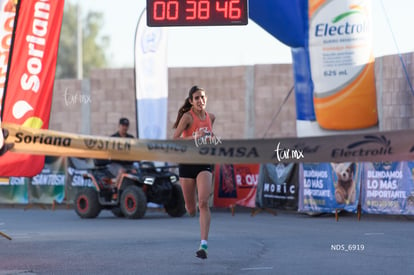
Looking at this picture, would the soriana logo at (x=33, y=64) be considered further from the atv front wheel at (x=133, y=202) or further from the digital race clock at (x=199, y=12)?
the atv front wheel at (x=133, y=202)

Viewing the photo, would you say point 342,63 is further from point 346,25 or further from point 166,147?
point 166,147

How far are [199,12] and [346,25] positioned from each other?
331 inches

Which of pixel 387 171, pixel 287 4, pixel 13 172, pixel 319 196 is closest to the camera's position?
pixel 13 172

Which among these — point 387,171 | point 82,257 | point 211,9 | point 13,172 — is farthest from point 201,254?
point 387,171

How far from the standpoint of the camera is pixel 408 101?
23.9 m

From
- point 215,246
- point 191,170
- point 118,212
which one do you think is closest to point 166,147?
point 215,246

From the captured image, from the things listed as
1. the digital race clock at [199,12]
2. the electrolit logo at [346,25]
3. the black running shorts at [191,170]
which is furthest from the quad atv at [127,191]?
the black running shorts at [191,170]

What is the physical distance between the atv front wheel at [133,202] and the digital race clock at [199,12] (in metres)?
7.19

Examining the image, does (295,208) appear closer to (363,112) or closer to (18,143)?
(363,112)

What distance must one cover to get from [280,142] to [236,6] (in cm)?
306

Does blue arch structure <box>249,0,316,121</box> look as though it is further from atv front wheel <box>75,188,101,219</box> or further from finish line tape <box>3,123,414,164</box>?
finish line tape <box>3,123,414,164</box>

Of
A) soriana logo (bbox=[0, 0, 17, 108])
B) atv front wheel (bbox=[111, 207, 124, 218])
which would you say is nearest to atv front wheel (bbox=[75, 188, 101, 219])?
atv front wheel (bbox=[111, 207, 124, 218])

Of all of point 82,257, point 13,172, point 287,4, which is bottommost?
point 82,257

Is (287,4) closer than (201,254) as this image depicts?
No
